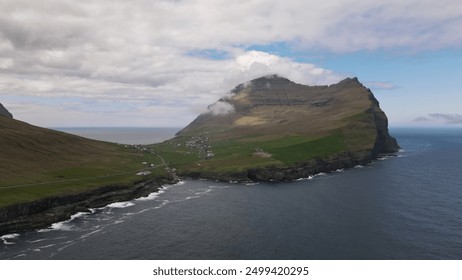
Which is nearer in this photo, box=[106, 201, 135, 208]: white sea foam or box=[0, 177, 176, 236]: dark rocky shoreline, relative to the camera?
box=[0, 177, 176, 236]: dark rocky shoreline

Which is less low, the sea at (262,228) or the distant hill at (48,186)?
the distant hill at (48,186)

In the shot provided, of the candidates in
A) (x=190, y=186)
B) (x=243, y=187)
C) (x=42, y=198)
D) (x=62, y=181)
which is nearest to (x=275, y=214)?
(x=243, y=187)

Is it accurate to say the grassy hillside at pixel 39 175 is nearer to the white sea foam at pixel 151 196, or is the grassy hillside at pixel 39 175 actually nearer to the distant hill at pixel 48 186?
the distant hill at pixel 48 186

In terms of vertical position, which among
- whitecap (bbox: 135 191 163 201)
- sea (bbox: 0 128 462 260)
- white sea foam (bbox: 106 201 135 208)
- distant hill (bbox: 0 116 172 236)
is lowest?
sea (bbox: 0 128 462 260)

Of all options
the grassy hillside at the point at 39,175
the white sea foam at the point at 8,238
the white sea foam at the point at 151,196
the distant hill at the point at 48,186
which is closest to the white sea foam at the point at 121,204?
the distant hill at the point at 48,186

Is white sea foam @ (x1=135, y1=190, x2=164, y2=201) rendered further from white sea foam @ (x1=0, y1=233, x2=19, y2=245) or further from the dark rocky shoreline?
white sea foam @ (x1=0, y1=233, x2=19, y2=245)

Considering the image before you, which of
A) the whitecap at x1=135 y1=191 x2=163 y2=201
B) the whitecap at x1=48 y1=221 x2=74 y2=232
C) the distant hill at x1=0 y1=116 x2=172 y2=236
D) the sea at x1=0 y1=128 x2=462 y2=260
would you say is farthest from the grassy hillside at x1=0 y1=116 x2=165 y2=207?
the sea at x1=0 y1=128 x2=462 y2=260

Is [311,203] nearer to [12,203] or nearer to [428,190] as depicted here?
[428,190]
